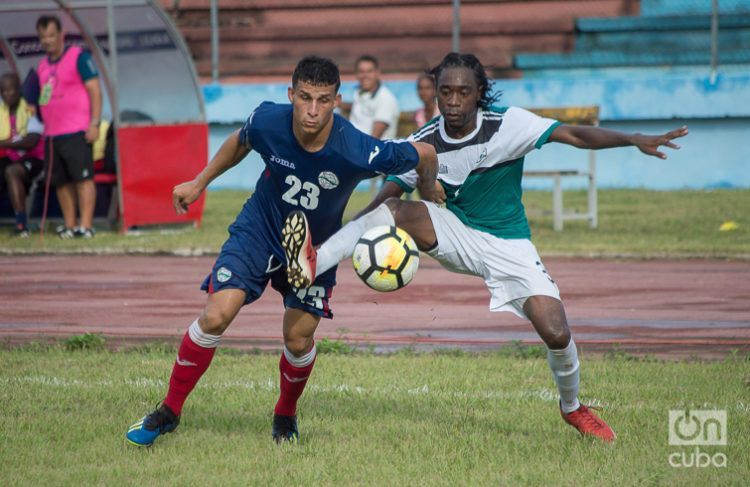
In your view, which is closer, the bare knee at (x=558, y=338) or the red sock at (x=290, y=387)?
the bare knee at (x=558, y=338)

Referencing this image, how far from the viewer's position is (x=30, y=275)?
12.4 m

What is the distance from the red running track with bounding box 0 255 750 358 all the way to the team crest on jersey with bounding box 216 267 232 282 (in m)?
2.84

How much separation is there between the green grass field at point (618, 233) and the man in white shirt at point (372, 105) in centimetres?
154

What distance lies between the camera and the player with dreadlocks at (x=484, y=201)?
20.2 ft

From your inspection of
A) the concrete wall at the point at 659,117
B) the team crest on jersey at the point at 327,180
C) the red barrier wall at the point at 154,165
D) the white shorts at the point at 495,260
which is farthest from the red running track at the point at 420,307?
the concrete wall at the point at 659,117

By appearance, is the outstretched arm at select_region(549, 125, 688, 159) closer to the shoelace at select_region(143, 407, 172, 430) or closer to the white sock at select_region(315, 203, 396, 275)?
the white sock at select_region(315, 203, 396, 275)

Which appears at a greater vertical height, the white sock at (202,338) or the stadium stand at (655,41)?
the stadium stand at (655,41)

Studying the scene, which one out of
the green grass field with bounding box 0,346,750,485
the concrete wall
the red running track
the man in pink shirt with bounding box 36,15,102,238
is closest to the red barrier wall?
the man in pink shirt with bounding box 36,15,102,238

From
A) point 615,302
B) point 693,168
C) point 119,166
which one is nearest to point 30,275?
point 119,166

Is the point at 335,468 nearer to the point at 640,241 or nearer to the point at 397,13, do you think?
the point at 640,241

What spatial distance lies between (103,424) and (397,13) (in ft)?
60.2

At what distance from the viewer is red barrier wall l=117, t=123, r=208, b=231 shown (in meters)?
15.1

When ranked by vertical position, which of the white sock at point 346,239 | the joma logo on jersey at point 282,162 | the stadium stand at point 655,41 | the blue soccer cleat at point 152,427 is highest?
the stadium stand at point 655,41

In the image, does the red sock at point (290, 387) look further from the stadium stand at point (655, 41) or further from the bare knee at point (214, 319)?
the stadium stand at point (655, 41)
